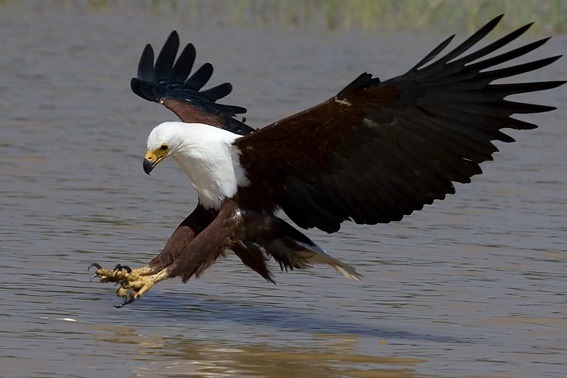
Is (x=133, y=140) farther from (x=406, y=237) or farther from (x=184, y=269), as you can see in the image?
(x=184, y=269)

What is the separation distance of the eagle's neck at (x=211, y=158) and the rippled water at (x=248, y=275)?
0.58 metres

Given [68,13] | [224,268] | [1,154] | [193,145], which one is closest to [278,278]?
[224,268]

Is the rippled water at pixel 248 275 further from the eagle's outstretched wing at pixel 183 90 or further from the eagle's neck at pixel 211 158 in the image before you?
Answer: the eagle's outstretched wing at pixel 183 90

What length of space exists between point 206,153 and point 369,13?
1226 centimetres

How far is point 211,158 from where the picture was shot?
21.1 ft

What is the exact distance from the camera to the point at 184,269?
6434mm

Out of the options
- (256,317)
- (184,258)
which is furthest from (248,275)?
(184,258)

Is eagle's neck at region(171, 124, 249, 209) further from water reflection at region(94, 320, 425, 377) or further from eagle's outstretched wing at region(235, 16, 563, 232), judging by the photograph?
water reflection at region(94, 320, 425, 377)

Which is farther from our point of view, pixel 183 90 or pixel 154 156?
pixel 183 90

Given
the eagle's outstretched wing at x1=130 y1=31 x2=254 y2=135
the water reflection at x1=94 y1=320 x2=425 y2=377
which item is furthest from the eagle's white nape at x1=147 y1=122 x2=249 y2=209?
the eagle's outstretched wing at x1=130 y1=31 x2=254 y2=135

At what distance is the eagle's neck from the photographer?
6.41m

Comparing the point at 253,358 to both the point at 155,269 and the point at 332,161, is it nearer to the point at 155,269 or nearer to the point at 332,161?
the point at 155,269

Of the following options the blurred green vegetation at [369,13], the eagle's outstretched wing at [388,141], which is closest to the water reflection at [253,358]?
the eagle's outstretched wing at [388,141]

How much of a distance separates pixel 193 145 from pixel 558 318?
1774 millimetres
